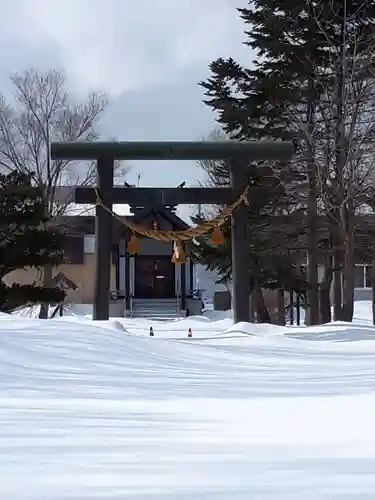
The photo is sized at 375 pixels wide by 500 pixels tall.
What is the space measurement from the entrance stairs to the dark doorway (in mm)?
1737

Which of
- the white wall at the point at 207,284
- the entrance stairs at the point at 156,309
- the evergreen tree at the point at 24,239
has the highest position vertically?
the evergreen tree at the point at 24,239

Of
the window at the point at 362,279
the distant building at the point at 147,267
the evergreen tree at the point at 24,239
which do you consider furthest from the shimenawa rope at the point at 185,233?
the window at the point at 362,279

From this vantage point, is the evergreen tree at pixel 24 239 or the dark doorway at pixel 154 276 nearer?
the evergreen tree at pixel 24 239

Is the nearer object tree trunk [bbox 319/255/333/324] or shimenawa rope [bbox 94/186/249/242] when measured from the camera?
shimenawa rope [bbox 94/186/249/242]

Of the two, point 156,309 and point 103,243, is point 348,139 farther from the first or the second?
point 156,309

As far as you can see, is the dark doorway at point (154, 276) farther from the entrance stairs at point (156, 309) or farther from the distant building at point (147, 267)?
the entrance stairs at point (156, 309)

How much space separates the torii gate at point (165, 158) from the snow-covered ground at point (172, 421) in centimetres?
496

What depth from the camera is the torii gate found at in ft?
55.7

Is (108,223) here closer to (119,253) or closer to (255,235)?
(255,235)

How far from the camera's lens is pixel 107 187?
17.4 metres

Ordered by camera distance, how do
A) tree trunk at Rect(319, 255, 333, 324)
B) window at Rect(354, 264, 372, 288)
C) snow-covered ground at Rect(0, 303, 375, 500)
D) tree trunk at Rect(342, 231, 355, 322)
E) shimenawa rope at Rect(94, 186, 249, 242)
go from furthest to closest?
1. window at Rect(354, 264, 372, 288)
2. tree trunk at Rect(319, 255, 333, 324)
3. tree trunk at Rect(342, 231, 355, 322)
4. shimenawa rope at Rect(94, 186, 249, 242)
5. snow-covered ground at Rect(0, 303, 375, 500)

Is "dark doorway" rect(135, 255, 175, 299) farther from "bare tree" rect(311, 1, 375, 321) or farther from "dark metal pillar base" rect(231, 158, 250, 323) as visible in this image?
"dark metal pillar base" rect(231, 158, 250, 323)

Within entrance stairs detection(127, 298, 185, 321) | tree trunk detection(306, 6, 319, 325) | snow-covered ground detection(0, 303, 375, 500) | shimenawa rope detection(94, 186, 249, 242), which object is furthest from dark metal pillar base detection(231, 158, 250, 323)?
entrance stairs detection(127, 298, 185, 321)

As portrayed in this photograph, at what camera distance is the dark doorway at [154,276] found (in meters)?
38.7
